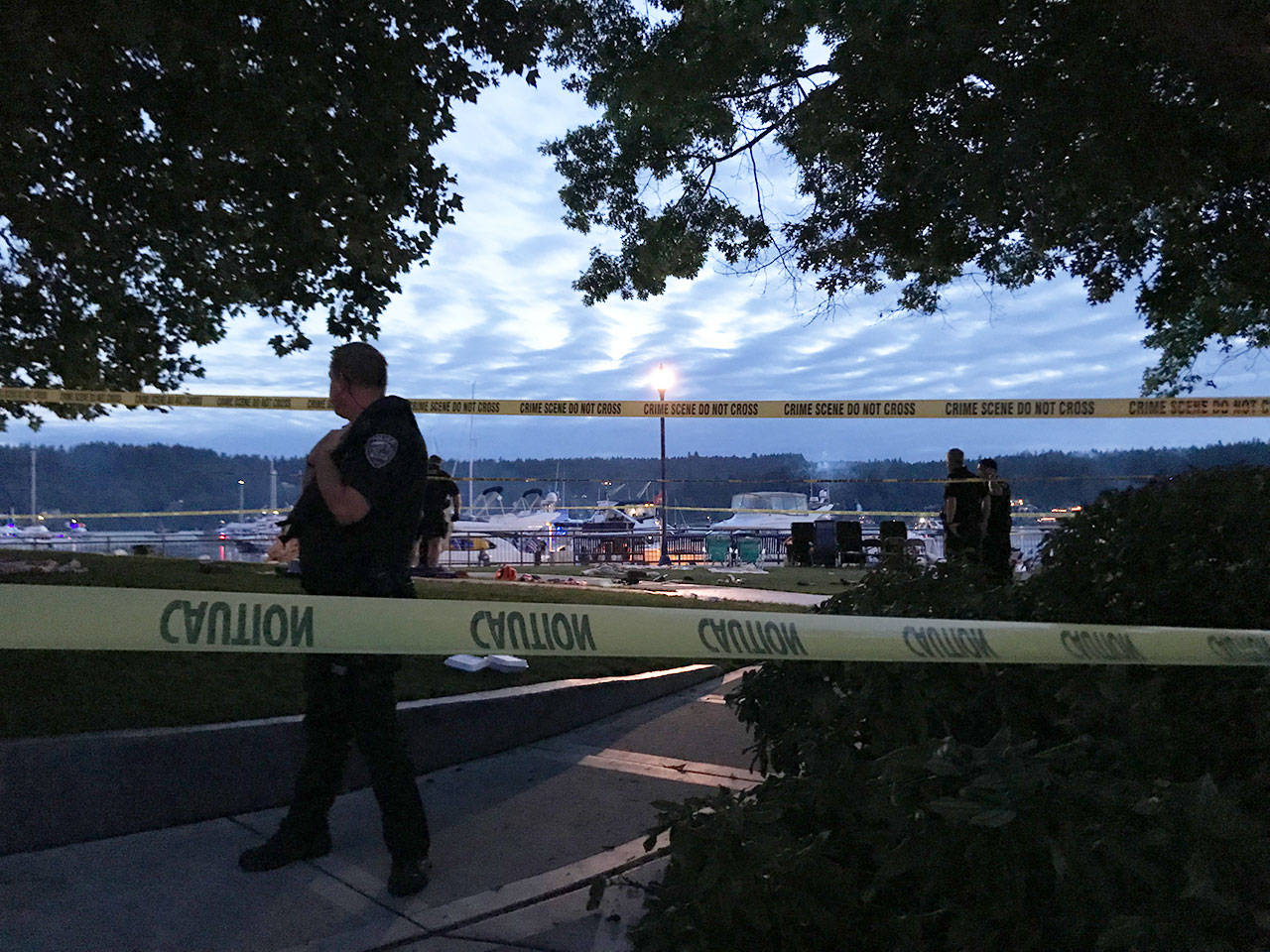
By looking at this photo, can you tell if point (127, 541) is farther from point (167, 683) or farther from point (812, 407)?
point (167, 683)

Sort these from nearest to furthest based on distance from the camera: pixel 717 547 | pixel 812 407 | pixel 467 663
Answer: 1. pixel 467 663
2. pixel 812 407
3. pixel 717 547

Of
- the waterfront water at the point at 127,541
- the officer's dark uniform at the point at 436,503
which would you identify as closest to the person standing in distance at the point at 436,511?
the officer's dark uniform at the point at 436,503

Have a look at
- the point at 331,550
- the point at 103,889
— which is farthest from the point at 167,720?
the point at 331,550

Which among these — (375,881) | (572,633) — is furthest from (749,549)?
(572,633)

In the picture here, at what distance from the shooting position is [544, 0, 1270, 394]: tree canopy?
6.03 meters

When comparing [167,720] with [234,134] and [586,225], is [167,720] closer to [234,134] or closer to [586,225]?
[234,134]

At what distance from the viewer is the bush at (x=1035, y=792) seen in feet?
5.31

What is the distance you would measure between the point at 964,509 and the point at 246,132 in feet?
26.9

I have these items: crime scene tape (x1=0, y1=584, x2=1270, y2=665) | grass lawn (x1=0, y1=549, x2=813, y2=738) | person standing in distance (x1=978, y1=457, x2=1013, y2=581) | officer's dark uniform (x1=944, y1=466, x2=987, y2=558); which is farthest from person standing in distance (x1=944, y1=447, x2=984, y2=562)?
crime scene tape (x1=0, y1=584, x2=1270, y2=665)

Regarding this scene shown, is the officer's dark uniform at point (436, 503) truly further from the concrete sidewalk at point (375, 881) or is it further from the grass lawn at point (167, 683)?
the concrete sidewalk at point (375, 881)

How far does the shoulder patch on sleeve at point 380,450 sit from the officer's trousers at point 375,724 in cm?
69

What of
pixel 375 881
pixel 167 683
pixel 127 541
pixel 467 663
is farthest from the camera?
pixel 127 541

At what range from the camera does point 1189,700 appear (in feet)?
8.07

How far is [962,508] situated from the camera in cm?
1048
